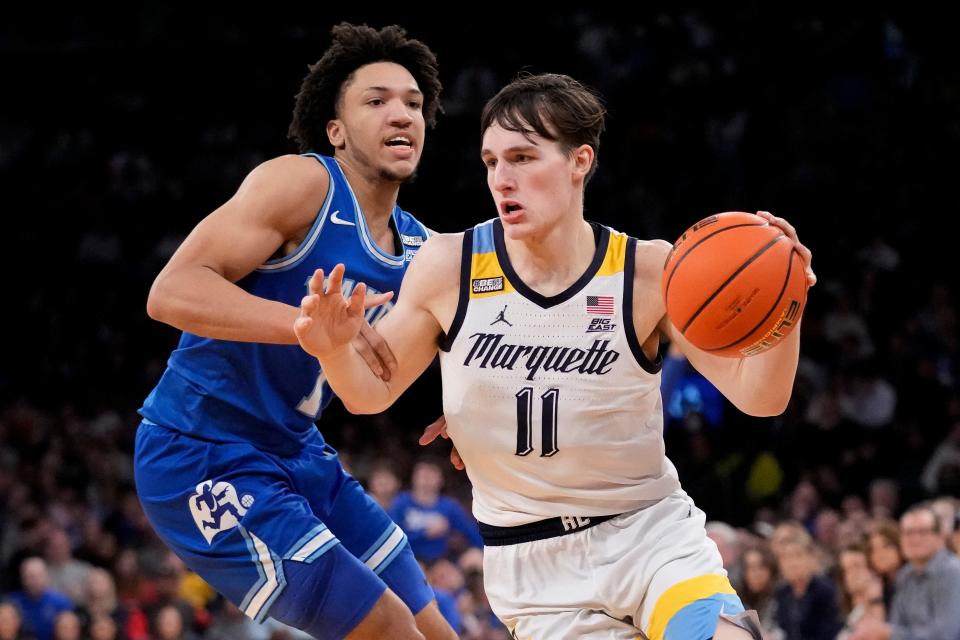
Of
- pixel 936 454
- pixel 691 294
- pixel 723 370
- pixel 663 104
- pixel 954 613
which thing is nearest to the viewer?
pixel 691 294

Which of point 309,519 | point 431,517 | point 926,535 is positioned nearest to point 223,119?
point 431,517

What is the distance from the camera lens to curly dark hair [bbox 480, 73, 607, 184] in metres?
3.63

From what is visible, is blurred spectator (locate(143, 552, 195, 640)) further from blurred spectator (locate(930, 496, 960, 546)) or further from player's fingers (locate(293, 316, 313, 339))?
player's fingers (locate(293, 316, 313, 339))

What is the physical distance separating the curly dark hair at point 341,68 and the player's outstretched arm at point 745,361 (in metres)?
1.48

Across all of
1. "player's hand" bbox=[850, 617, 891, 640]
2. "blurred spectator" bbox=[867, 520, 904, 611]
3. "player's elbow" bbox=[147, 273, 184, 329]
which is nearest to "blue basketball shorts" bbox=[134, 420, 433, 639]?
"player's elbow" bbox=[147, 273, 184, 329]

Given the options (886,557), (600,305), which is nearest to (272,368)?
(600,305)

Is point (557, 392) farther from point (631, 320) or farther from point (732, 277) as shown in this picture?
Result: point (732, 277)

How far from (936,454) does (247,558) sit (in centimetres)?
790

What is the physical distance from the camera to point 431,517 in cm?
1005

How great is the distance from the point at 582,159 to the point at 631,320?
49cm

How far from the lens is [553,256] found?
3.71 m

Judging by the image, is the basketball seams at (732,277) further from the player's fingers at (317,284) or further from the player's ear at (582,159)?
the player's fingers at (317,284)

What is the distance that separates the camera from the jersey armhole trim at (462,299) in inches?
144

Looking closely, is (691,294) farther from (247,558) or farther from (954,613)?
(954,613)
